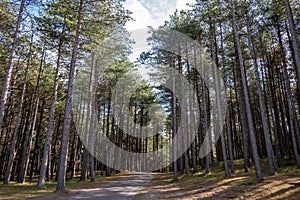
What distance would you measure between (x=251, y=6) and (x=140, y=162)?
38.2 meters

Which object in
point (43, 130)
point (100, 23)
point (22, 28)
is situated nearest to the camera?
point (22, 28)

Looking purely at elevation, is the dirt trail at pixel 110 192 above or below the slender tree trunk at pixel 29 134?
below

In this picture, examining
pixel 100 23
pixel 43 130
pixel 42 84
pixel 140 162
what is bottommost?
pixel 140 162

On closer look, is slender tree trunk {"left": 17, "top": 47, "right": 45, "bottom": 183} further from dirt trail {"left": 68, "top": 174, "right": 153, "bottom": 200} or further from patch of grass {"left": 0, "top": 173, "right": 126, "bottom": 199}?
dirt trail {"left": 68, "top": 174, "right": 153, "bottom": 200}

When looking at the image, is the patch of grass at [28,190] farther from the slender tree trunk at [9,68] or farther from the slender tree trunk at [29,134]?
the slender tree trunk at [9,68]

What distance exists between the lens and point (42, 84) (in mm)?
19297

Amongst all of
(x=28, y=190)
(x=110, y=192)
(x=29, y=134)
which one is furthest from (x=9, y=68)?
(x=29, y=134)

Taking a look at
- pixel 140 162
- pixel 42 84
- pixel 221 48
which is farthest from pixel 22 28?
pixel 140 162

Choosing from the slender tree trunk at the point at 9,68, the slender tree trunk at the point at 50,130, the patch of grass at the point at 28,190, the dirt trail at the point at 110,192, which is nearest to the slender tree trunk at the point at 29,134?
the patch of grass at the point at 28,190

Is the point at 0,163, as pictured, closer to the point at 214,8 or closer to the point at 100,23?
the point at 100,23

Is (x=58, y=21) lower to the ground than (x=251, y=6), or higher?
lower

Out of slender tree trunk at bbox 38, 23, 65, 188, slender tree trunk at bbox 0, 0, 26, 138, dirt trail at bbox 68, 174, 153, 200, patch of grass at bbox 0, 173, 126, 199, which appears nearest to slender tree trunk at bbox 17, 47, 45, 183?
patch of grass at bbox 0, 173, 126, 199

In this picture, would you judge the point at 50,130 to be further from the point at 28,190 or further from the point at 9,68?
the point at 9,68

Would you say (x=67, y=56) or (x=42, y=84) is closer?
(x=67, y=56)
